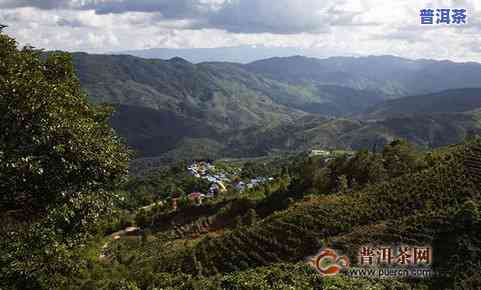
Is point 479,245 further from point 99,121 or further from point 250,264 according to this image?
point 99,121

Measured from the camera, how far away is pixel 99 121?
17.8m

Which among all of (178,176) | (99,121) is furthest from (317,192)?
(178,176)

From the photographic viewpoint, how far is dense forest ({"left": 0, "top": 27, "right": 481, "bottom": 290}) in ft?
44.1

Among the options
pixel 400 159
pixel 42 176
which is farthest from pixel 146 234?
pixel 42 176

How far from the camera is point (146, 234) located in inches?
2454

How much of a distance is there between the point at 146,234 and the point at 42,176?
166 feet

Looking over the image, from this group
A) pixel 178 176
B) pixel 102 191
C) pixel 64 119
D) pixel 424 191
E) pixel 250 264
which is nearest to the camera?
pixel 64 119

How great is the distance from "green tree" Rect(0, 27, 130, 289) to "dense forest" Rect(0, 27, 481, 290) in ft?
0.11

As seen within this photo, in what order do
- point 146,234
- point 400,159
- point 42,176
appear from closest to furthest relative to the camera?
point 42,176 < point 400,159 < point 146,234

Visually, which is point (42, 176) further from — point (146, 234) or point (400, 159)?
point (146, 234)

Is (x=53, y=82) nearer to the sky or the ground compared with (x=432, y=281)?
nearer to the sky

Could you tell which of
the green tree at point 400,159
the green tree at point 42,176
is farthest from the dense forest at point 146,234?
the green tree at point 400,159

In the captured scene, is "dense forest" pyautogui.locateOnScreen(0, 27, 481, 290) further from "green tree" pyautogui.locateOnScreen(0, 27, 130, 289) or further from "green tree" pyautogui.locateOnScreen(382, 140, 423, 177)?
"green tree" pyautogui.locateOnScreen(382, 140, 423, 177)

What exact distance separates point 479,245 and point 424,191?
10.2 meters
